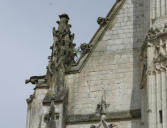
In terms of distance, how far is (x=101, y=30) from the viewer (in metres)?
18.5

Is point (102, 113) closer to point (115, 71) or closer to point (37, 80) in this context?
point (115, 71)

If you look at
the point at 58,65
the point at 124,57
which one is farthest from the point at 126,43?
the point at 58,65

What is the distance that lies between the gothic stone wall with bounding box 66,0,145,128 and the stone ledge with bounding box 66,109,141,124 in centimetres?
14

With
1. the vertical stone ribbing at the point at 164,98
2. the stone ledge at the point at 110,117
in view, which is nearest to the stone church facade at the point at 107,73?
the stone ledge at the point at 110,117

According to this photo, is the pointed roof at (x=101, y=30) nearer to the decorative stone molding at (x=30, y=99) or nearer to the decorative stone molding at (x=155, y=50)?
the decorative stone molding at (x=30, y=99)

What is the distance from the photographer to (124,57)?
17781 millimetres

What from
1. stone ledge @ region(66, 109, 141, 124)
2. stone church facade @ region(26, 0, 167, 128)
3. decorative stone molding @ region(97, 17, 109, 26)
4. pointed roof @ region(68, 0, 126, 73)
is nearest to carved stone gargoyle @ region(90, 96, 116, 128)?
stone church facade @ region(26, 0, 167, 128)

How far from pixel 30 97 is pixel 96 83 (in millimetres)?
2161

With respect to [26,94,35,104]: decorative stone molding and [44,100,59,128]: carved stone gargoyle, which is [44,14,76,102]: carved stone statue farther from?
[26,94,35,104]: decorative stone molding

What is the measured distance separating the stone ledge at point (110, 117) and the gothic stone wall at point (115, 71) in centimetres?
14

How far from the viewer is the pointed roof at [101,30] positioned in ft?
59.5

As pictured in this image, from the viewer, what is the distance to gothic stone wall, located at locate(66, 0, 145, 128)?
17125 mm

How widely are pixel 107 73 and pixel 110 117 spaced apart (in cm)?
151

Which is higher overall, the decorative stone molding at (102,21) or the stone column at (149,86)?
the decorative stone molding at (102,21)
